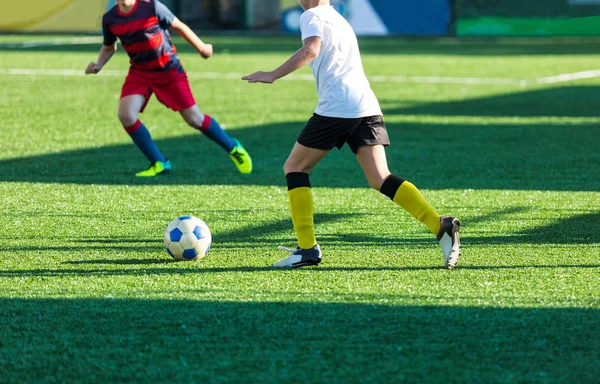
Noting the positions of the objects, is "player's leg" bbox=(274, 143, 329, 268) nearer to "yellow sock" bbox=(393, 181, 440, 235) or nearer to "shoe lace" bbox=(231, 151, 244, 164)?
"yellow sock" bbox=(393, 181, 440, 235)

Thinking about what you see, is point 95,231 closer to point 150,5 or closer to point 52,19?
point 150,5

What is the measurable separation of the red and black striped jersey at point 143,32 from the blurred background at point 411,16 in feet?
78.4

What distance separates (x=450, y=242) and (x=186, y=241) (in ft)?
4.81

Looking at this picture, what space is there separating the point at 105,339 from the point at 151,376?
52 cm

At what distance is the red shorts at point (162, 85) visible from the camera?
933 cm

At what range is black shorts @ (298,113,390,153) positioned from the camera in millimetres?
5828

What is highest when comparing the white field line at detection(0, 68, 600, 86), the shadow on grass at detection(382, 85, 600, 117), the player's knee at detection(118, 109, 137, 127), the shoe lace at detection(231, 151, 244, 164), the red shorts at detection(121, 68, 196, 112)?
the red shorts at detection(121, 68, 196, 112)

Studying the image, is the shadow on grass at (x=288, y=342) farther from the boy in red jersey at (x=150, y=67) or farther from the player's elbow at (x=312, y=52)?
the boy in red jersey at (x=150, y=67)

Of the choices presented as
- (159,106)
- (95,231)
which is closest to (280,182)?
(95,231)

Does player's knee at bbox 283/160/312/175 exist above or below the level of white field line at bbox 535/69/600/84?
above

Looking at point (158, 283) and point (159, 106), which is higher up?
point (158, 283)

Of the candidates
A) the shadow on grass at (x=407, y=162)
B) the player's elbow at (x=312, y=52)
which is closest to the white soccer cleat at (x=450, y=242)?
the player's elbow at (x=312, y=52)

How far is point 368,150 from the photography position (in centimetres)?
592

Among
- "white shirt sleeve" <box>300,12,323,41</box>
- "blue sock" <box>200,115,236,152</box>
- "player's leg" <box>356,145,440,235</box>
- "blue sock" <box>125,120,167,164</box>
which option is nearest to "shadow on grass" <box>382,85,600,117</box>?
"blue sock" <box>200,115,236,152</box>
